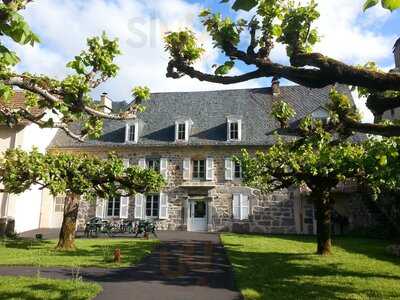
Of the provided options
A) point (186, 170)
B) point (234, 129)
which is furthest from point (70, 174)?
point (234, 129)

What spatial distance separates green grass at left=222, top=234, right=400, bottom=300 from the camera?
26.2 feet

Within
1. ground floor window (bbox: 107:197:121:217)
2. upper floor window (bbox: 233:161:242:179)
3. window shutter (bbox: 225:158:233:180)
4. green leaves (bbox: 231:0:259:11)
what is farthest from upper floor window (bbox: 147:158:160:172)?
green leaves (bbox: 231:0:259:11)

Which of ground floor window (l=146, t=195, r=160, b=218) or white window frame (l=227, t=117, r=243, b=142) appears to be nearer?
white window frame (l=227, t=117, r=243, b=142)

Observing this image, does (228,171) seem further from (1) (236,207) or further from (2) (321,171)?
(2) (321,171)

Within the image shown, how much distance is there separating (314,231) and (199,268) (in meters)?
13.4

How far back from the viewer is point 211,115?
84.1 feet

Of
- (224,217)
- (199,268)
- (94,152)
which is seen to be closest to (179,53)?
(199,268)

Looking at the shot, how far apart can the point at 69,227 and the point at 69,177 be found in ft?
5.83

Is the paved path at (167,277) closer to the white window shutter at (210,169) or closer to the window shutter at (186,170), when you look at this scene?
the white window shutter at (210,169)

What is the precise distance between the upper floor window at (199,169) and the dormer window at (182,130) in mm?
1590

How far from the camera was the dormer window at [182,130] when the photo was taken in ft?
79.4

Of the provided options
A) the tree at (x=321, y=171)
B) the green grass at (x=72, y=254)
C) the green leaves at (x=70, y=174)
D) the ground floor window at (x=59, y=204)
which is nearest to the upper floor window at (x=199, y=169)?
the green grass at (x=72, y=254)

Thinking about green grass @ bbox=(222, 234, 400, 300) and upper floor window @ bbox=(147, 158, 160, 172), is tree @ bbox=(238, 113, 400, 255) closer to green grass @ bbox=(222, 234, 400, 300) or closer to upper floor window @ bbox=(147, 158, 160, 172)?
green grass @ bbox=(222, 234, 400, 300)

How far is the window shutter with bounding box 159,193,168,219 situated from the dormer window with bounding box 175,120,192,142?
11.3 ft
